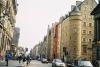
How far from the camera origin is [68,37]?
114562 mm

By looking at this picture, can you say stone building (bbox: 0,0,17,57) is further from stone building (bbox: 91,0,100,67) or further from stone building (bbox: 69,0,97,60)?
stone building (bbox: 69,0,97,60)

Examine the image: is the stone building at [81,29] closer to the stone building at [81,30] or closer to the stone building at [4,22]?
the stone building at [81,30]

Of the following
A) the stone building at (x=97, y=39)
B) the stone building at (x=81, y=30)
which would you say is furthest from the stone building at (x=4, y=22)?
the stone building at (x=81, y=30)

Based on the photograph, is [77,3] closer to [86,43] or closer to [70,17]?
[70,17]

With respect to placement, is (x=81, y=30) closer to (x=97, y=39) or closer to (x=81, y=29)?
(x=81, y=29)

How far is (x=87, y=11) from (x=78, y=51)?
13543mm

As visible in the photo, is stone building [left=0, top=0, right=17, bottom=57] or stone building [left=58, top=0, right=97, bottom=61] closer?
stone building [left=0, top=0, right=17, bottom=57]

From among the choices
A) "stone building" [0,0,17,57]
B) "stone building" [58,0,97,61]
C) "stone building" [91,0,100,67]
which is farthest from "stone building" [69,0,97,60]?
"stone building" [91,0,100,67]

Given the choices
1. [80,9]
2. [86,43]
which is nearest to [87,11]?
[80,9]

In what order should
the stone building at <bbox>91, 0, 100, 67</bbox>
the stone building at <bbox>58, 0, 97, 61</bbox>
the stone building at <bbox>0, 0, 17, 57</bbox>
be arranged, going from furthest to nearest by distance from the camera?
1. the stone building at <bbox>58, 0, 97, 61</bbox>
2. the stone building at <bbox>91, 0, 100, 67</bbox>
3. the stone building at <bbox>0, 0, 17, 57</bbox>

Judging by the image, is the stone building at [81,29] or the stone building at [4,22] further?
the stone building at [81,29]

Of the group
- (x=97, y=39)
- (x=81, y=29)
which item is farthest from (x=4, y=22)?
(x=81, y=29)

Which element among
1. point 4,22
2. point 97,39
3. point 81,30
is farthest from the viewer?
point 81,30

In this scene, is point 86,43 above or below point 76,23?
below
